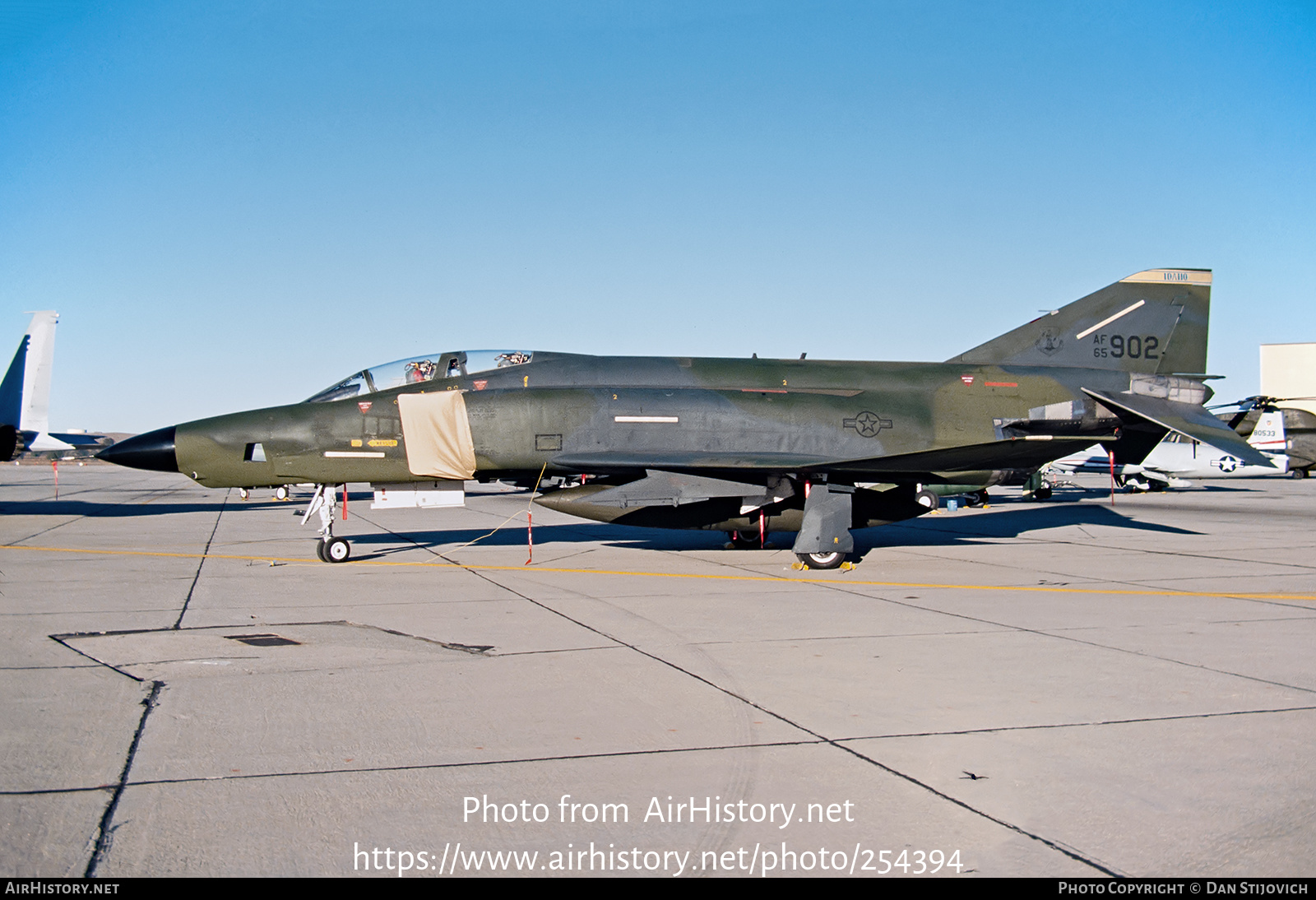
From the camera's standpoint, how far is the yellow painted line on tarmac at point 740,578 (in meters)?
10.5

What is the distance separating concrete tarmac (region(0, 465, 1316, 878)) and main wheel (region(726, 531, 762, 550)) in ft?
10.7

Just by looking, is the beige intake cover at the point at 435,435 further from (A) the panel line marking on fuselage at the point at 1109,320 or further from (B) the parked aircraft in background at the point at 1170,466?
(B) the parked aircraft in background at the point at 1170,466

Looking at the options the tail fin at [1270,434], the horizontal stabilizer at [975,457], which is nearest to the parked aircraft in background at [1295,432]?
the tail fin at [1270,434]

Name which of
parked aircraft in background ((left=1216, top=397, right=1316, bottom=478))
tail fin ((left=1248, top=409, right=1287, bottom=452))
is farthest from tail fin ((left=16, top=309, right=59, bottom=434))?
tail fin ((left=1248, top=409, right=1287, bottom=452))

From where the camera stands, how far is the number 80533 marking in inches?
606

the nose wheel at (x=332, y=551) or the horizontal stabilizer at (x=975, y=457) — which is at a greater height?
the horizontal stabilizer at (x=975, y=457)

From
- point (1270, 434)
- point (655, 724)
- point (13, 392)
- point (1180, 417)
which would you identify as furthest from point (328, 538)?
point (1270, 434)

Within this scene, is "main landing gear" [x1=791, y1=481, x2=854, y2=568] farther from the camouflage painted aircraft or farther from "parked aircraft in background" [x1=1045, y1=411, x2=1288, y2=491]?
"parked aircraft in background" [x1=1045, y1=411, x2=1288, y2=491]

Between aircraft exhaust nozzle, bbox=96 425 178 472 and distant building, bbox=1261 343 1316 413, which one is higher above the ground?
distant building, bbox=1261 343 1316 413

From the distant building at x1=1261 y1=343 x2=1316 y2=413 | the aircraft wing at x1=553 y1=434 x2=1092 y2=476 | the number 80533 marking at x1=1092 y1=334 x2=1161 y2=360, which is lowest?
the aircraft wing at x1=553 y1=434 x2=1092 y2=476

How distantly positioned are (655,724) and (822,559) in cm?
785

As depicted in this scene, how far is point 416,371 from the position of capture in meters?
13.5

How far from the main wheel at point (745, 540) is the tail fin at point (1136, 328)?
15.1 feet

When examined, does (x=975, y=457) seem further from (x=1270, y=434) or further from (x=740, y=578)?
(x=1270, y=434)
